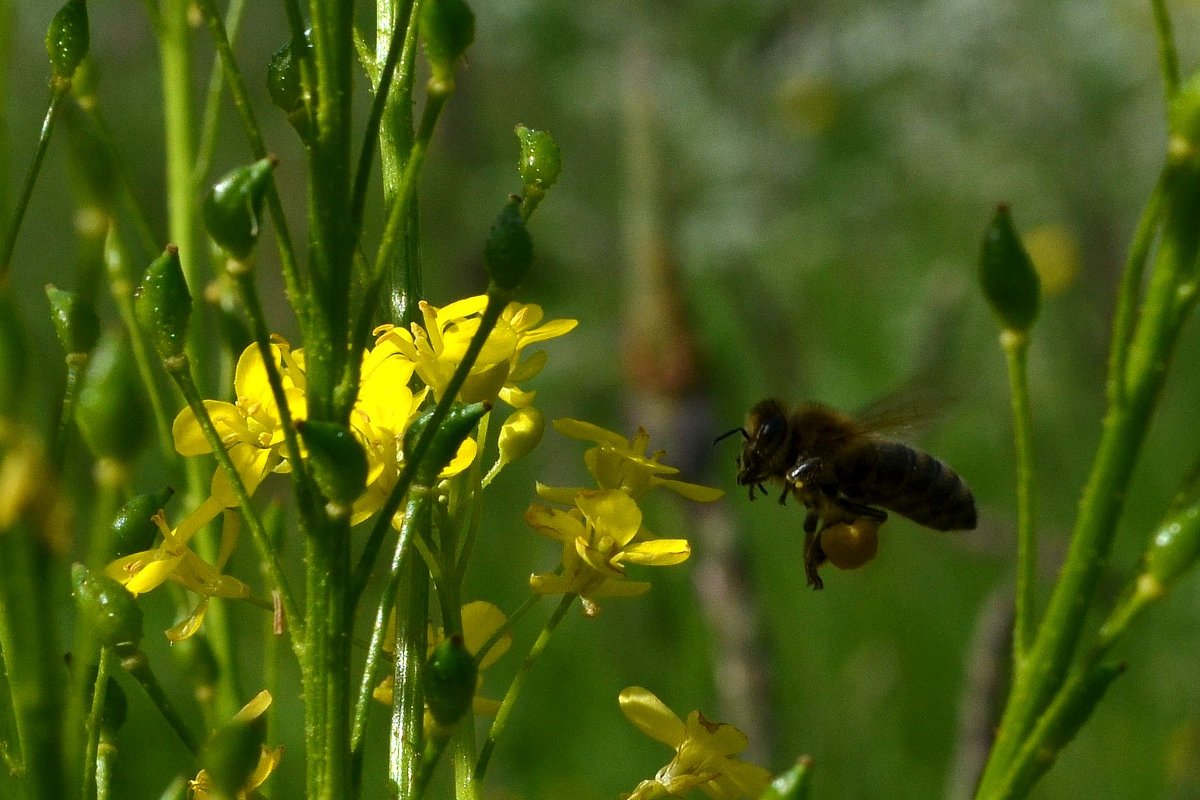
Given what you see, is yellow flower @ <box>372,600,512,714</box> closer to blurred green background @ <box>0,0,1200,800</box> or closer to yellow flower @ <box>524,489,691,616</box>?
yellow flower @ <box>524,489,691,616</box>

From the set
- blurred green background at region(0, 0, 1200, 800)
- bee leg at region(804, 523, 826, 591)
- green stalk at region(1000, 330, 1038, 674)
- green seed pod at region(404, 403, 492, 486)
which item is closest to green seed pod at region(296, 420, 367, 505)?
green seed pod at region(404, 403, 492, 486)

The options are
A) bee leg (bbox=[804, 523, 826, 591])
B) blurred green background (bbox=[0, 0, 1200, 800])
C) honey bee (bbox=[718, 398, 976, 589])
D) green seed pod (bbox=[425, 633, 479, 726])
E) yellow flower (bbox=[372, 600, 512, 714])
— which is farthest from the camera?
blurred green background (bbox=[0, 0, 1200, 800])

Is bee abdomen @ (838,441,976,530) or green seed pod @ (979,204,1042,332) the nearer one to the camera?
green seed pod @ (979,204,1042,332)

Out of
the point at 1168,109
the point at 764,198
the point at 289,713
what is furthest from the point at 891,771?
the point at 1168,109

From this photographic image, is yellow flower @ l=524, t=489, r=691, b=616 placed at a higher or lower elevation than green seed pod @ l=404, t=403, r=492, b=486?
lower

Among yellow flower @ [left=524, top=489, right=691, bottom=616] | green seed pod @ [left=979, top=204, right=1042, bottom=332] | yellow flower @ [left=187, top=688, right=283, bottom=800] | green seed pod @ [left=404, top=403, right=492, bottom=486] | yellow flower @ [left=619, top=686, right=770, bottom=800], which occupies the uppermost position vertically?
green seed pod @ [left=979, top=204, right=1042, bottom=332]

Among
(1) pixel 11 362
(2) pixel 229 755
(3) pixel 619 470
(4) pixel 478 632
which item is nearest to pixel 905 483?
(3) pixel 619 470

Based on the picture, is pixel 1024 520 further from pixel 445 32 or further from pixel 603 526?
pixel 445 32

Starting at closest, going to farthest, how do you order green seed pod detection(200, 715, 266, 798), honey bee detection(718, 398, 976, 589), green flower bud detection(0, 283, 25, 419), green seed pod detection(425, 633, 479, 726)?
green flower bud detection(0, 283, 25, 419) → green seed pod detection(200, 715, 266, 798) → green seed pod detection(425, 633, 479, 726) → honey bee detection(718, 398, 976, 589)
